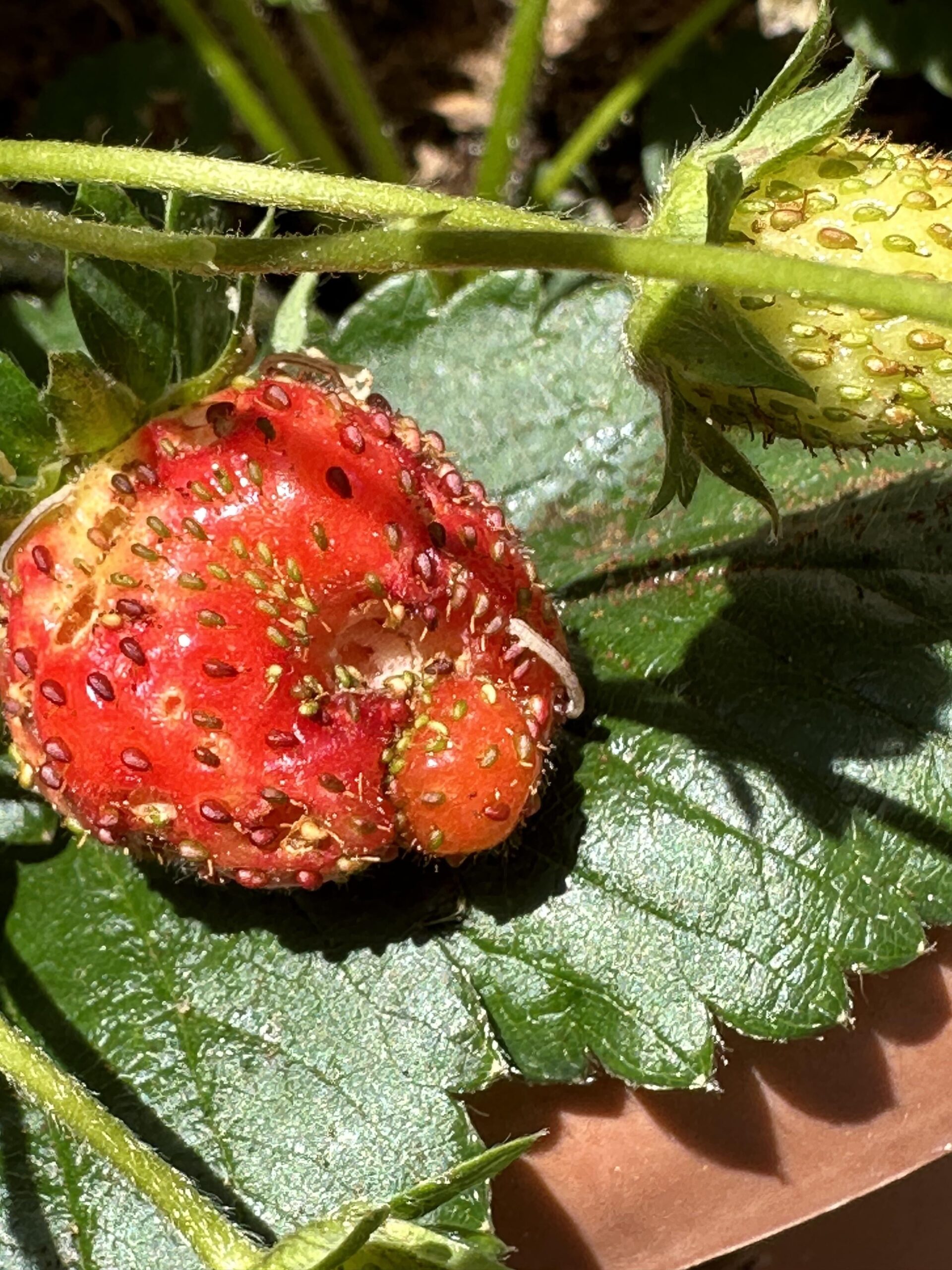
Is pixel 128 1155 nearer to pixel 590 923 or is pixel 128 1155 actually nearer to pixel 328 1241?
pixel 328 1241

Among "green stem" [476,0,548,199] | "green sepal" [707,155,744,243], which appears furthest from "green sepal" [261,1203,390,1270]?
"green stem" [476,0,548,199]

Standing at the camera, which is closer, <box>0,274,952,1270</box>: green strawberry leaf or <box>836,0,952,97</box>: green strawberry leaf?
<box>0,274,952,1270</box>: green strawberry leaf

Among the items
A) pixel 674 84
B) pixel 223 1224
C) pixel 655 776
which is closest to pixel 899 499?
pixel 655 776

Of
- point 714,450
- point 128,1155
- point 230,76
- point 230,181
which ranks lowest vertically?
point 128,1155

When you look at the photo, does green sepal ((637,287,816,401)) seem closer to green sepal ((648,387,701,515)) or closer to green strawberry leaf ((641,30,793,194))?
green sepal ((648,387,701,515))

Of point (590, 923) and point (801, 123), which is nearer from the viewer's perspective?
point (801, 123)

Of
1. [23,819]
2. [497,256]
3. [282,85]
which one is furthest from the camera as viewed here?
[282,85]

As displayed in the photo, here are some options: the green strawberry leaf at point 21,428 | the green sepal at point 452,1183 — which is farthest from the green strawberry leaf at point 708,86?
the green sepal at point 452,1183

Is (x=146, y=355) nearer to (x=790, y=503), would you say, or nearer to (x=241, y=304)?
(x=241, y=304)

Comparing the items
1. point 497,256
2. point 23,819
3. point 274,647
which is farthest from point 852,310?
point 23,819
